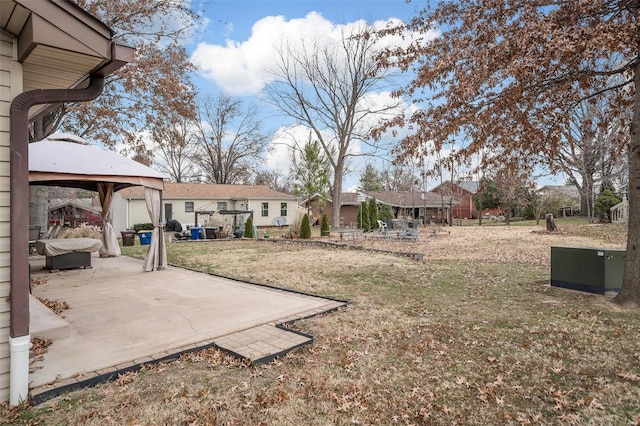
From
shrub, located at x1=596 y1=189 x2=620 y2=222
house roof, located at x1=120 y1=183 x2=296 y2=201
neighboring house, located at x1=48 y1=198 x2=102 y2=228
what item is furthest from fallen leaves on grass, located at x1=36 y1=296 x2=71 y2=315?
shrub, located at x1=596 y1=189 x2=620 y2=222

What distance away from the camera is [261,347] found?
4035 mm

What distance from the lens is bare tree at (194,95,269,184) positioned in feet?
126

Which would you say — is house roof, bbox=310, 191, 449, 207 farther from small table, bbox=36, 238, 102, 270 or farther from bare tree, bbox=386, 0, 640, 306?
bare tree, bbox=386, 0, 640, 306

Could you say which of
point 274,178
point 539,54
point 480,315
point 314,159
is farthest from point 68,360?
point 274,178

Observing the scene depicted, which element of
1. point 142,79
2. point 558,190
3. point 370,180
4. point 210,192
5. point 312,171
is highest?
point 370,180

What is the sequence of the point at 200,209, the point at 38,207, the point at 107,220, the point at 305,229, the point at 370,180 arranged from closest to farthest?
the point at 107,220 → the point at 38,207 → the point at 305,229 → the point at 200,209 → the point at 370,180

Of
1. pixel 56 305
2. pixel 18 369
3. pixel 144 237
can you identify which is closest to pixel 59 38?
pixel 18 369

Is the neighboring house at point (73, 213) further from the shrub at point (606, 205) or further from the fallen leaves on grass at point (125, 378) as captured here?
the shrub at point (606, 205)

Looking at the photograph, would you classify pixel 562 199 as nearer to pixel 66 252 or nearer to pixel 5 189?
pixel 66 252

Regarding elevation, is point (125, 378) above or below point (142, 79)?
below

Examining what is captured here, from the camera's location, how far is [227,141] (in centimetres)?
3969

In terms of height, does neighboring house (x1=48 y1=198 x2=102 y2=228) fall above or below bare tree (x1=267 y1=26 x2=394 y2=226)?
below

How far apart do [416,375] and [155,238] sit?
7506 millimetres

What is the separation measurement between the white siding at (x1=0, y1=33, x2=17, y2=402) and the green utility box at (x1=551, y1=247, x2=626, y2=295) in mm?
7776
